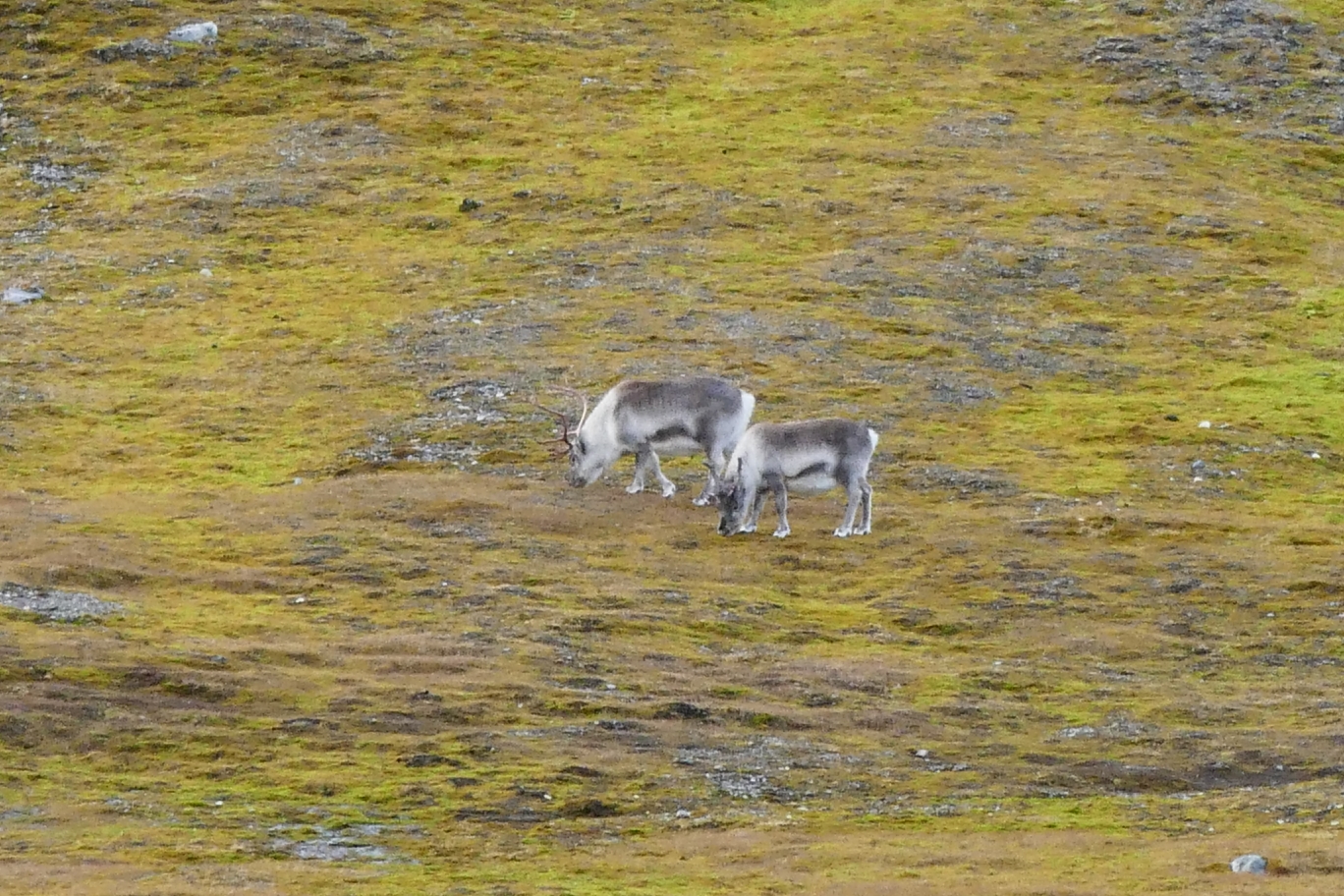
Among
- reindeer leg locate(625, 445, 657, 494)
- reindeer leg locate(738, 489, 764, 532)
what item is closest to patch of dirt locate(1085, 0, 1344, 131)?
reindeer leg locate(625, 445, 657, 494)

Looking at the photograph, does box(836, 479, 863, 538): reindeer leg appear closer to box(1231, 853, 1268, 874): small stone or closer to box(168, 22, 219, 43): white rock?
box(1231, 853, 1268, 874): small stone

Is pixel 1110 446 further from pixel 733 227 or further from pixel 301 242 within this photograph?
pixel 301 242

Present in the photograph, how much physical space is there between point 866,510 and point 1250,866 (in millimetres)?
12826

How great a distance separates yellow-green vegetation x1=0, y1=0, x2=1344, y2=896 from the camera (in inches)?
699

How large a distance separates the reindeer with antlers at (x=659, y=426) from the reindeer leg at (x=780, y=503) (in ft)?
4.01

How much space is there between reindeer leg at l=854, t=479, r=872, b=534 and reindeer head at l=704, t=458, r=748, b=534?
60.1 inches

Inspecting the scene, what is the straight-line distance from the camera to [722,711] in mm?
20594

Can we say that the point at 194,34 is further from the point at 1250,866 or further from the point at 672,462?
the point at 1250,866

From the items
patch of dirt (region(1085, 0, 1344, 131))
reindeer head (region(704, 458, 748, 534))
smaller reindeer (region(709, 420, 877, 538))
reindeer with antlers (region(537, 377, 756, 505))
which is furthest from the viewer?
patch of dirt (region(1085, 0, 1344, 131))

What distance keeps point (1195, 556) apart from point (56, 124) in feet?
111

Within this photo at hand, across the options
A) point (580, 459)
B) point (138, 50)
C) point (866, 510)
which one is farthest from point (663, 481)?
point (138, 50)

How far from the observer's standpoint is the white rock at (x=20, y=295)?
1640 inches

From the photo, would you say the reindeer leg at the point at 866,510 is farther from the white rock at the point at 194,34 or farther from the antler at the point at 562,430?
the white rock at the point at 194,34

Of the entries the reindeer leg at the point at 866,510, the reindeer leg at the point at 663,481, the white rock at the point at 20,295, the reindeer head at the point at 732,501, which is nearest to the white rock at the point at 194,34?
the white rock at the point at 20,295
